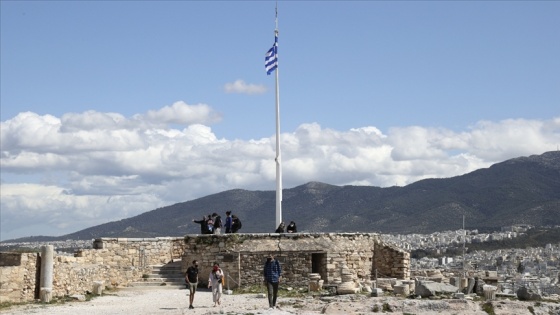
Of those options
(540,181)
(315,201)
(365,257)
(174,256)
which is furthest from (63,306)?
(540,181)

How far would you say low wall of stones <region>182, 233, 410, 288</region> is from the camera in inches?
1324

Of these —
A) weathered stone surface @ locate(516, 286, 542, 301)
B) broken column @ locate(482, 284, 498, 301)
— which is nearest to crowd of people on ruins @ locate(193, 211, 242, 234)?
broken column @ locate(482, 284, 498, 301)

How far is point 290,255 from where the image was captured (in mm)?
33750

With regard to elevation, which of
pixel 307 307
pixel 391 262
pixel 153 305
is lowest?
pixel 307 307

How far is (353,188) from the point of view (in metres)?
146

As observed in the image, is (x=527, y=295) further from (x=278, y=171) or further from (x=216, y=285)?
(x=278, y=171)

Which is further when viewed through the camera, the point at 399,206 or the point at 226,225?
the point at 399,206

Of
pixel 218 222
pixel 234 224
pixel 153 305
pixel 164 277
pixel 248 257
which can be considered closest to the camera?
pixel 153 305

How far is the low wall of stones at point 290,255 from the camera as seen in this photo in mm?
33625

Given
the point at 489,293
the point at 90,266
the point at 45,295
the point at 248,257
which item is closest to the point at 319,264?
the point at 248,257

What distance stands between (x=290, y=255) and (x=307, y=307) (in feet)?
23.7

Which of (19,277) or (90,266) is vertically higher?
(90,266)

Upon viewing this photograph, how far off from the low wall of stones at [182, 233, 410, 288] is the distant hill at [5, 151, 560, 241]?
249 feet

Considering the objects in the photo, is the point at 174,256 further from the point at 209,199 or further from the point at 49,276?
the point at 209,199
